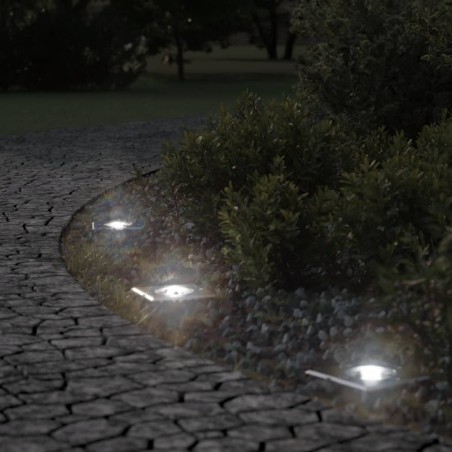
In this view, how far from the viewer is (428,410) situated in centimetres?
582

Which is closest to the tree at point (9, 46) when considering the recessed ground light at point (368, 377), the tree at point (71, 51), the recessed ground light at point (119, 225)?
the tree at point (71, 51)

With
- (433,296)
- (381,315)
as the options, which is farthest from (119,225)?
(433,296)

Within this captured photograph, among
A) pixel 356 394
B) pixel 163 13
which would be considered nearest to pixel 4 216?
pixel 356 394

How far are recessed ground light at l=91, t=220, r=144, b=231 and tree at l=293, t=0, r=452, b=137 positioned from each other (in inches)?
173

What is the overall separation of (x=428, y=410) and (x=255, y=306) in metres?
2.44

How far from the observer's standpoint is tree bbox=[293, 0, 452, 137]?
47.4ft

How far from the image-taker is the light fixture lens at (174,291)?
27.2ft

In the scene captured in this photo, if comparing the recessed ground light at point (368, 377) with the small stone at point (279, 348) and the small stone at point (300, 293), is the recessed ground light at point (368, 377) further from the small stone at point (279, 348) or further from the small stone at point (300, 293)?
the small stone at point (300, 293)

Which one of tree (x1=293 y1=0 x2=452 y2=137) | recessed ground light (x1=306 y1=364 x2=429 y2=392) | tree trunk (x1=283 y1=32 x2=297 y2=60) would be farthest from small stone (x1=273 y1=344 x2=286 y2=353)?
tree trunk (x1=283 y1=32 x2=297 y2=60)

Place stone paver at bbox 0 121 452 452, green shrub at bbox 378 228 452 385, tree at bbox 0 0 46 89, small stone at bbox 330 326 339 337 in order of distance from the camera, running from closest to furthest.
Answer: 1. stone paver at bbox 0 121 452 452
2. green shrub at bbox 378 228 452 385
3. small stone at bbox 330 326 339 337
4. tree at bbox 0 0 46 89

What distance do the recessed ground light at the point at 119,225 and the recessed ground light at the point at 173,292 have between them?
8.22ft

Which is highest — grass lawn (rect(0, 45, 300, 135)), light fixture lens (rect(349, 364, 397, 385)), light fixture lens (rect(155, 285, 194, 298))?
light fixture lens (rect(349, 364, 397, 385))

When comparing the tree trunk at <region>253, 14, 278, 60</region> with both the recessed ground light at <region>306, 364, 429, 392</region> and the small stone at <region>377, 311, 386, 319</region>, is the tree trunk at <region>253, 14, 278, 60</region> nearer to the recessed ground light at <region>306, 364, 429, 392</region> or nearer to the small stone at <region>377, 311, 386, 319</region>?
the small stone at <region>377, 311, 386, 319</region>

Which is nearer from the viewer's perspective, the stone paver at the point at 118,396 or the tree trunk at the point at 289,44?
the stone paver at the point at 118,396
